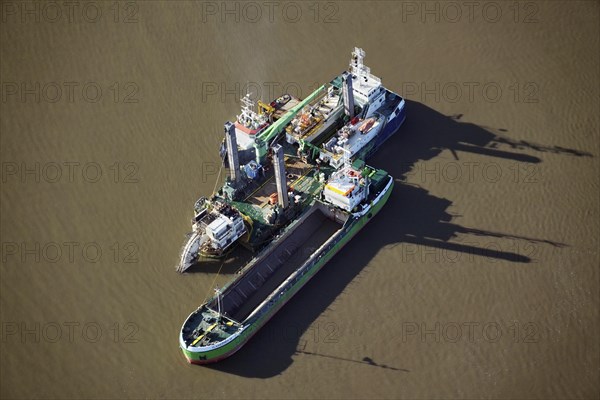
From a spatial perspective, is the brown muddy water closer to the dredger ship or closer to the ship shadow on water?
the ship shadow on water

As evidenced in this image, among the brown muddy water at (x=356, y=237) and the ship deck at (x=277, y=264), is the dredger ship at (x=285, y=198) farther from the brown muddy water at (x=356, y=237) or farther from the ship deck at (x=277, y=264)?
the brown muddy water at (x=356, y=237)

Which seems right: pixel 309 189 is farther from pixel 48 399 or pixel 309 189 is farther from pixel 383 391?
pixel 48 399

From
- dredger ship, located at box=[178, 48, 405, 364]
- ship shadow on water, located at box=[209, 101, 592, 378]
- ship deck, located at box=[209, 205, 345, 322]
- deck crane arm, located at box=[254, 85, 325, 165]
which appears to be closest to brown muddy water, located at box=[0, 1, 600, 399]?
ship shadow on water, located at box=[209, 101, 592, 378]

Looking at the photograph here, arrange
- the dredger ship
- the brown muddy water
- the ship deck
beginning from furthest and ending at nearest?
the ship deck → the dredger ship → the brown muddy water

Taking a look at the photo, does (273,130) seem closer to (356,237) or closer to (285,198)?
(285,198)

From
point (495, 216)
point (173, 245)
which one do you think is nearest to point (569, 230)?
point (495, 216)

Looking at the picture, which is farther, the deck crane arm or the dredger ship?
the deck crane arm
